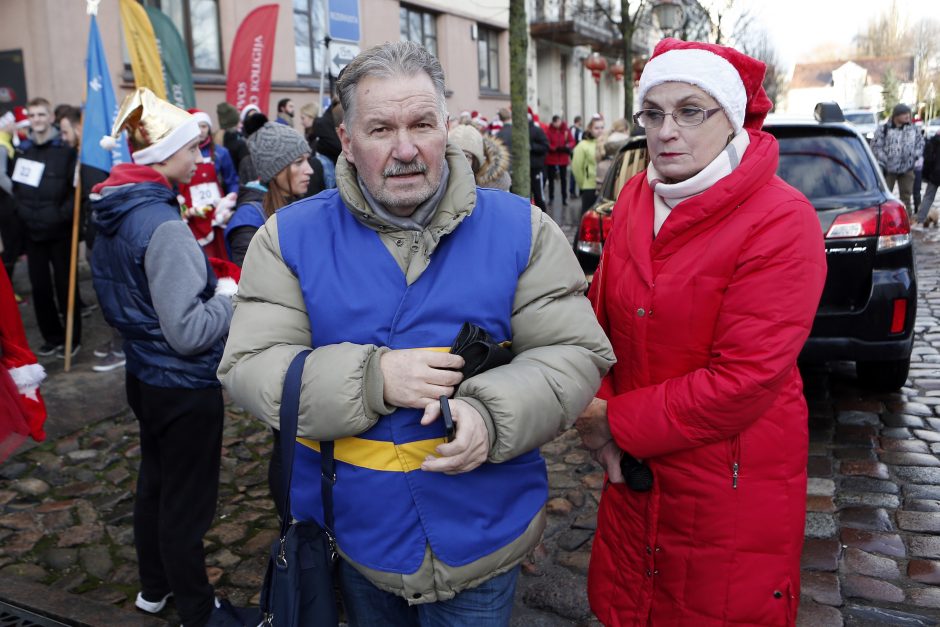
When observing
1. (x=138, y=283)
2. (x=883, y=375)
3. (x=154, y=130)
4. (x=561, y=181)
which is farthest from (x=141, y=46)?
(x=561, y=181)

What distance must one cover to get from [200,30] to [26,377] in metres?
11.7

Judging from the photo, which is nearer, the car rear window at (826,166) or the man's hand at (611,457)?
the man's hand at (611,457)

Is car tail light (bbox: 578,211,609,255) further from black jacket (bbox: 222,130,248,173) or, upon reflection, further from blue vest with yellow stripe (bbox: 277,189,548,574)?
black jacket (bbox: 222,130,248,173)

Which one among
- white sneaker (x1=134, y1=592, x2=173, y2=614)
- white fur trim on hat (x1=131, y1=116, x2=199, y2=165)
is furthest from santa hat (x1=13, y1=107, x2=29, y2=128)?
white sneaker (x1=134, y1=592, x2=173, y2=614)

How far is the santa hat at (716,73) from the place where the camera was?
199 cm

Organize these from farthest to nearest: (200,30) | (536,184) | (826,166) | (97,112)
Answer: (536,184), (200,30), (97,112), (826,166)

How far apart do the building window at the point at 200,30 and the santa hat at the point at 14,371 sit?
36.6 ft

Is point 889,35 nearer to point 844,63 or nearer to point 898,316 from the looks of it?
point 844,63

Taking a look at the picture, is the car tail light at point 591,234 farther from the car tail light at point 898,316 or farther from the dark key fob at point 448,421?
the dark key fob at point 448,421

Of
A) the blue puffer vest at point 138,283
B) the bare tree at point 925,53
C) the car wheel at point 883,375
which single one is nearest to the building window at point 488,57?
the car wheel at point 883,375

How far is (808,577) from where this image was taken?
332 cm

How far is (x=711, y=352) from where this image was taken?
2.00m

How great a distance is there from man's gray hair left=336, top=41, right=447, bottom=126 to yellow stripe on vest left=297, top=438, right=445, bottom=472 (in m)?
0.75

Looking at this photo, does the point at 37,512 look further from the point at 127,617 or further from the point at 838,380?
the point at 838,380
